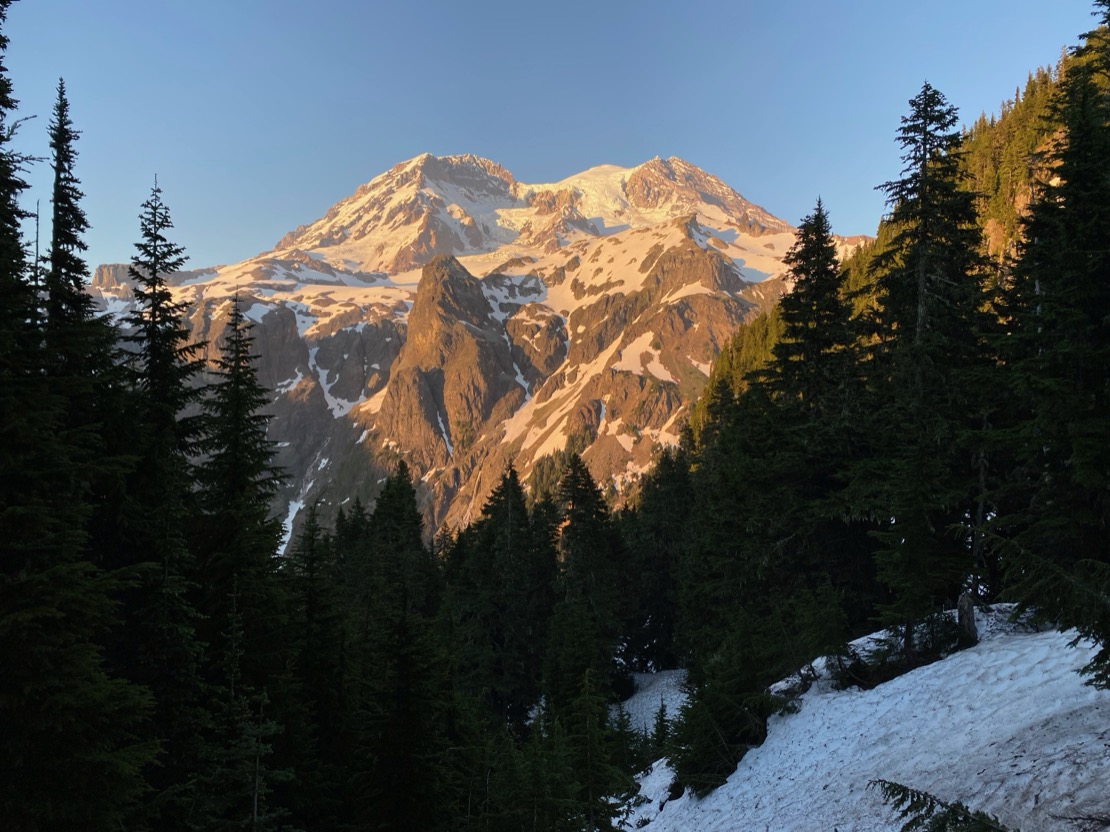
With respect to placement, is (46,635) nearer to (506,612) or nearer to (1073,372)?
(1073,372)

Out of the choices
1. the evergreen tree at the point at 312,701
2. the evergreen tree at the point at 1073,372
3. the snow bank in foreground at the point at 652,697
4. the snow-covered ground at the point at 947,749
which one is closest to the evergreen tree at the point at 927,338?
the snow-covered ground at the point at 947,749

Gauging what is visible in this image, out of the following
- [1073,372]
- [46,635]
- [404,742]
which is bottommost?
[404,742]

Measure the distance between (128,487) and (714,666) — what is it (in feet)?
58.2

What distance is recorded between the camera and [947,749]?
12.9m

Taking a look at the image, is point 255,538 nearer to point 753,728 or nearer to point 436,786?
point 436,786

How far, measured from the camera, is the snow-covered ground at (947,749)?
9.84 metres

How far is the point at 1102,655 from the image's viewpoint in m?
8.62

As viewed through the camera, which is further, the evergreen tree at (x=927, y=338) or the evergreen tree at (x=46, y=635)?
the evergreen tree at (x=927, y=338)

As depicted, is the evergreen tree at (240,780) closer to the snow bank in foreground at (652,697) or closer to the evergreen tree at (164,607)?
the evergreen tree at (164,607)

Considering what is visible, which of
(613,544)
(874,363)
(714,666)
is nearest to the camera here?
(714,666)

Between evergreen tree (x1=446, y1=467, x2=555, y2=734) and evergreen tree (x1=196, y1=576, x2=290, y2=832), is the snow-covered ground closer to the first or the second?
evergreen tree (x1=196, y1=576, x2=290, y2=832)

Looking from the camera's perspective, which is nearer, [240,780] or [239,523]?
[240,780]

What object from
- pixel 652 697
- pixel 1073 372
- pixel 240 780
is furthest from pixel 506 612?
pixel 1073 372

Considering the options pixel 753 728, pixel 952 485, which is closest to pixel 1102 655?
pixel 952 485
